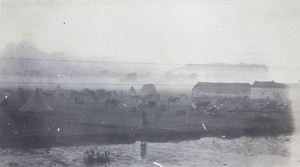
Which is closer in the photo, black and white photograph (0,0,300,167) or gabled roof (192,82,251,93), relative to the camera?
black and white photograph (0,0,300,167)

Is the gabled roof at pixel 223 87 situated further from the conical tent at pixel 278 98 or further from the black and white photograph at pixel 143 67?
the black and white photograph at pixel 143 67

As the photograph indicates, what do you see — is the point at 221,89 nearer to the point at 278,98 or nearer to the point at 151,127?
the point at 278,98

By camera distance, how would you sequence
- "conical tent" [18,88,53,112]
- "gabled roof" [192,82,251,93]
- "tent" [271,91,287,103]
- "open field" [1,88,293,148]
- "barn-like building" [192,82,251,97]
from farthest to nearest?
"gabled roof" [192,82,251,93] → "barn-like building" [192,82,251,97] → "tent" [271,91,287,103] → "conical tent" [18,88,53,112] → "open field" [1,88,293,148]

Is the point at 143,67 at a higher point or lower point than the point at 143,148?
higher

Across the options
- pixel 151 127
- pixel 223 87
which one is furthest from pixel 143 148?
pixel 223 87

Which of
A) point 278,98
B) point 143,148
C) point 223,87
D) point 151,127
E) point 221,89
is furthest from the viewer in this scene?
point 223,87

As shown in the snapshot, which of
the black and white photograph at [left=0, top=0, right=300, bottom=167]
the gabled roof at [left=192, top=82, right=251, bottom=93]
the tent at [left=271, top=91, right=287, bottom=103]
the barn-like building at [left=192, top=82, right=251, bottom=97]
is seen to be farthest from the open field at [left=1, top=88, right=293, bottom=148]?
the gabled roof at [left=192, top=82, right=251, bottom=93]

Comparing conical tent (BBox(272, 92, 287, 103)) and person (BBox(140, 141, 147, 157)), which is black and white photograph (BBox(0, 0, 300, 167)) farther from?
conical tent (BBox(272, 92, 287, 103))

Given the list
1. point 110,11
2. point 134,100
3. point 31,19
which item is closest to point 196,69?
point 110,11

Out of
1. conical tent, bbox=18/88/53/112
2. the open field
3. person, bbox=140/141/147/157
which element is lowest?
person, bbox=140/141/147/157

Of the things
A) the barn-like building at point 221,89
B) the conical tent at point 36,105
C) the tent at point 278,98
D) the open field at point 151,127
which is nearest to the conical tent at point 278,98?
the tent at point 278,98

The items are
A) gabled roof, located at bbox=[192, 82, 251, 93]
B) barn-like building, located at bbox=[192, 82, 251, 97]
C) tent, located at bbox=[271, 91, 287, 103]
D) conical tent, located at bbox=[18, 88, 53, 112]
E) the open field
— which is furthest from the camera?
gabled roof, located at bbox=[192, 82, 251, 93]
